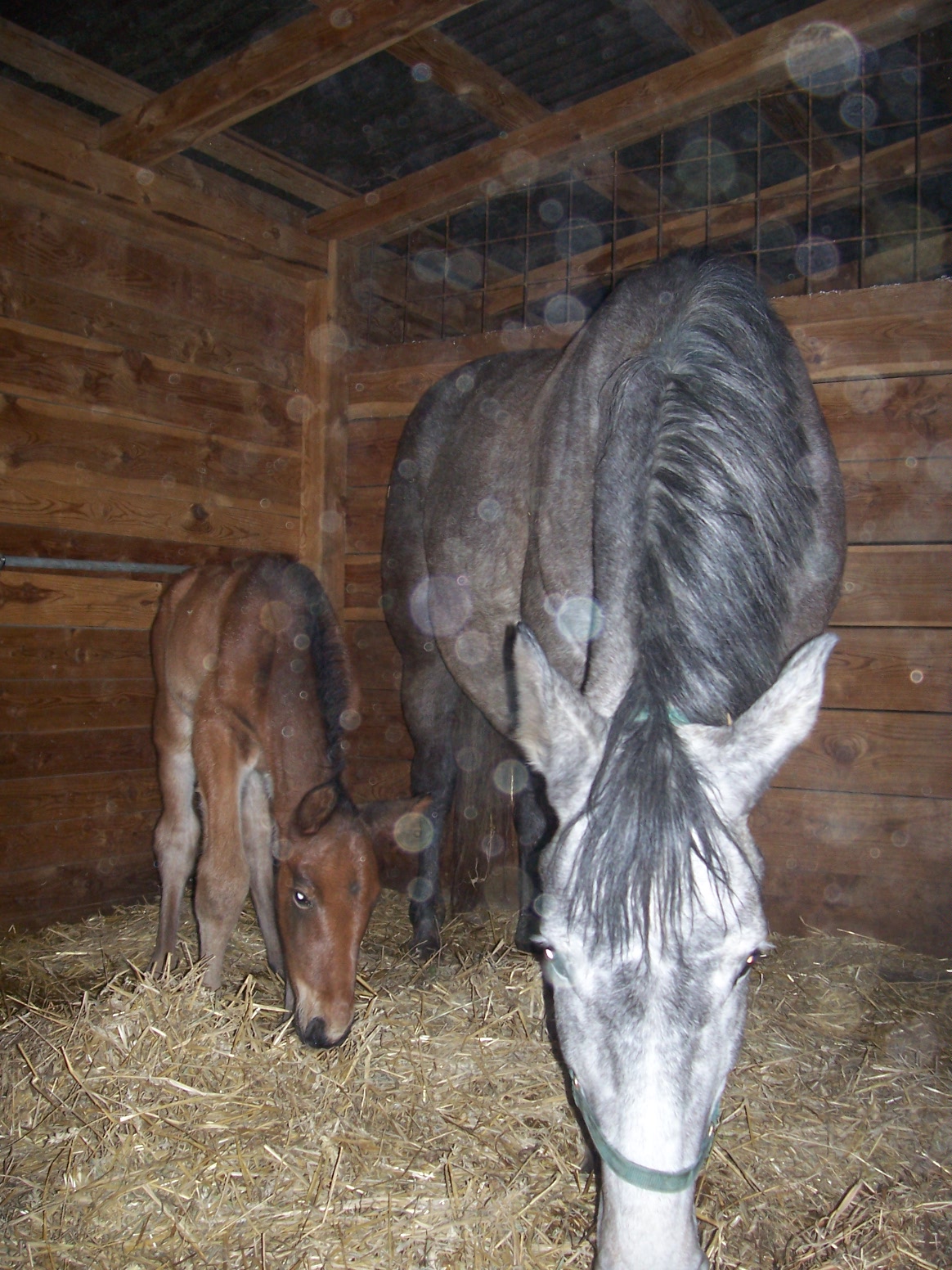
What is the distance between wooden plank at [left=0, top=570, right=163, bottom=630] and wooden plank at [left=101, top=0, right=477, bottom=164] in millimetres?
1670

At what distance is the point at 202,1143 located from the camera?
2.06 metres

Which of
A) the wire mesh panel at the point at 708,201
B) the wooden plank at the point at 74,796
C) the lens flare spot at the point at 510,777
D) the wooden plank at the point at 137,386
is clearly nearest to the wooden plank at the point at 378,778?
the lens flare spot at the point at 510,777

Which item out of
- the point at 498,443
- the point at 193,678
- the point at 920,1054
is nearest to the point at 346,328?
the point at 498,443

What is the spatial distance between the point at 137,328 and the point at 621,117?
6.99ft

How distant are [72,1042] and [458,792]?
1.76m

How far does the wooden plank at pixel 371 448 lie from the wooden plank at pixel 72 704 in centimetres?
139

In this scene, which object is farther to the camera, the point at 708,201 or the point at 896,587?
the point at 708,201

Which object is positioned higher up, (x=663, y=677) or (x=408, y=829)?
(x=663, y=677)

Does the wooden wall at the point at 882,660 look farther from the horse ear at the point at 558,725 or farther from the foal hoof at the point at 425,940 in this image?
the horse ear at the point at 558,725

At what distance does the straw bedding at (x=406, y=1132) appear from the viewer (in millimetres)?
1829

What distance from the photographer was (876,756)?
3389mm

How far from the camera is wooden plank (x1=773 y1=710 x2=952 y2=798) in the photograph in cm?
329

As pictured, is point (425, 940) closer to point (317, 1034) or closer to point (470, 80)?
point (317, 1034)

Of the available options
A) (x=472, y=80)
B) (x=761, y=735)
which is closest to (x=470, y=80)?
(x=472, y=80)
